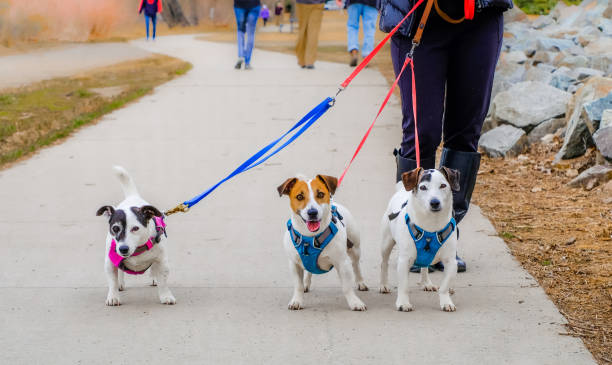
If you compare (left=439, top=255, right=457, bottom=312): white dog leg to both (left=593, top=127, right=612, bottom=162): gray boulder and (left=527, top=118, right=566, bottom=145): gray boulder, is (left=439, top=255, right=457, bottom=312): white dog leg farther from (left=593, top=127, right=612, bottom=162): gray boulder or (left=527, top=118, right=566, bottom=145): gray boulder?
(left=527, top=118, right=566, bottom=145): gray boulder

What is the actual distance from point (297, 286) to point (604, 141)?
387cm

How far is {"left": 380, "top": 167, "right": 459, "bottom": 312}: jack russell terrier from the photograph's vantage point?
4.60 metres

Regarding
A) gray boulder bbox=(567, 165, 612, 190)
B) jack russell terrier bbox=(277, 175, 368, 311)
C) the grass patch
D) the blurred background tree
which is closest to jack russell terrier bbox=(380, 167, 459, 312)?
Result: jack russell terrier bbox=(277, 175, 368, 311)

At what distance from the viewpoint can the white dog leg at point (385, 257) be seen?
5055 mm

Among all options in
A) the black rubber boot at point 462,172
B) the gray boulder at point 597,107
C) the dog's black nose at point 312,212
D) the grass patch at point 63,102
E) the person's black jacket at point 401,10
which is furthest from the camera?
the grass patch at point 63,102

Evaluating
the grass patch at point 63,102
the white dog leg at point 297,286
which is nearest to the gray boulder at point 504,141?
the white dog leg at point 297,286

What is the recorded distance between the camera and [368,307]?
485 centimetres

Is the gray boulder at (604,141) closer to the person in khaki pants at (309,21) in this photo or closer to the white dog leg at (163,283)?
the white dog leg at (163,283)

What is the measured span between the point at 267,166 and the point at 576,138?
3074mm

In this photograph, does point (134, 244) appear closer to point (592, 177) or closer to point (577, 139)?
point (592, 177)

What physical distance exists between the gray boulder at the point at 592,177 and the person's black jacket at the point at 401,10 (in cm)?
281

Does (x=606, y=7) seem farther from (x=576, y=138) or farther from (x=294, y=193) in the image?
(x=294, y=193)

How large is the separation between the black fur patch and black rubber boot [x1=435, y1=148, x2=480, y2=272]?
80.8 inches

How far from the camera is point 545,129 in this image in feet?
30.7
